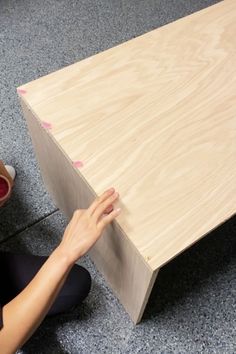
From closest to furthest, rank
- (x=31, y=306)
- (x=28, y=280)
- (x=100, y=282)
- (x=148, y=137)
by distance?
(x=31, y=306) → (x=148, y=137) → (x=28, y=280) → (x=100, y=282)

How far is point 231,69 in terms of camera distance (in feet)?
2.64

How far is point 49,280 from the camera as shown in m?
0.60

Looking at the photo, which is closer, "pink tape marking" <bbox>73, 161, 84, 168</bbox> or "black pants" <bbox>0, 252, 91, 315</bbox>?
"pink tape marking" <bbox>73, 161, 84, 168</bbox>

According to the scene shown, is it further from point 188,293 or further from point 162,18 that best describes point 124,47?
point 162,18

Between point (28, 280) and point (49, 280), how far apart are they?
0.23 meters

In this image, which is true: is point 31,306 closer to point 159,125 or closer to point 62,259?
point 62,259

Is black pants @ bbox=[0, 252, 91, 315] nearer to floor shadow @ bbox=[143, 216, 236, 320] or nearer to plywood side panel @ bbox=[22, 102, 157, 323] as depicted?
plywood side panel @ bbox=[22, 102, 157, 323]

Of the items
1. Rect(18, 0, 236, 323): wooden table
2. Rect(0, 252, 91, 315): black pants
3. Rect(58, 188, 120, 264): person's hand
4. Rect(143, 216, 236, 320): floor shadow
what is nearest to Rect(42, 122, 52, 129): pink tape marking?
Rect(18, 0, 236, 323): wooden table

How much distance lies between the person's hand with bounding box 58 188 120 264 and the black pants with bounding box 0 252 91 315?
237 mm

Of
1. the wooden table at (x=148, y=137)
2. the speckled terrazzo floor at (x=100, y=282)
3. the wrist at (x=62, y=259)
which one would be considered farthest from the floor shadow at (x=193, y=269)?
the wrist at (x=62, y=259)

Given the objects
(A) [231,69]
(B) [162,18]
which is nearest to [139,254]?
(A) [231,69]

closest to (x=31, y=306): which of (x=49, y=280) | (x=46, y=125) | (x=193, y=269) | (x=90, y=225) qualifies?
(x=49, y=280)

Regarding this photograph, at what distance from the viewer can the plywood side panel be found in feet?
2.08

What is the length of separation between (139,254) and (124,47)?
492mm
